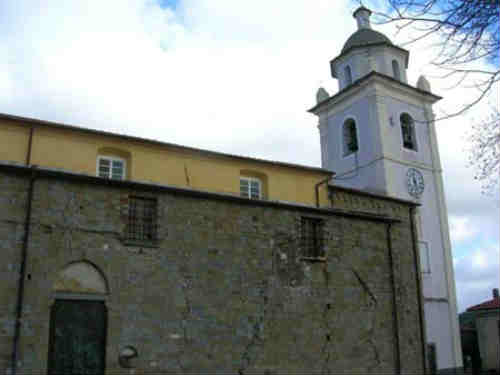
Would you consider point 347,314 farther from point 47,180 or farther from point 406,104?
point 406,104

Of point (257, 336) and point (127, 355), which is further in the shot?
point (257, 336)

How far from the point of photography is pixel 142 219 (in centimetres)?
1355

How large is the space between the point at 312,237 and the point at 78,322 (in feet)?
22.3

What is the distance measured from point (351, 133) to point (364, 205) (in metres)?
7.78

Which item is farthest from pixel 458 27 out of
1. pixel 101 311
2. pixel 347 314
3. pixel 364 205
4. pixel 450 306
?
pixel 450 306

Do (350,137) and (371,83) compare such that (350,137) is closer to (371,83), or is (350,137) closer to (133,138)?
(371,83)

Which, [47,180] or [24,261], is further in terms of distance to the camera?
[47,180]

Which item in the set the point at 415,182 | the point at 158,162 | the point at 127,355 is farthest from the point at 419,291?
the point at 127,355

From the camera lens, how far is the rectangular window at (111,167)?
16250 millimetres

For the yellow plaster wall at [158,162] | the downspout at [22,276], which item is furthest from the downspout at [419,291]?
the downspout at [22,276]

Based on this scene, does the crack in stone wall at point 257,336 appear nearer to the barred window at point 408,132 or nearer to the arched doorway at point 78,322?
the arched doorway at point 78,322

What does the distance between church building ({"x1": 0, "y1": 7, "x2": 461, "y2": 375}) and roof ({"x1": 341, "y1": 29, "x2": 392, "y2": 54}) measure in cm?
962

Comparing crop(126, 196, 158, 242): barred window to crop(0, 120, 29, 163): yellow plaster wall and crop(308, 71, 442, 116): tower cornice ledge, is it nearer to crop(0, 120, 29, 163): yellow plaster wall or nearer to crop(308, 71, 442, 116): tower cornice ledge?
crop(0, 120, 29, 163): yellow plaster wall

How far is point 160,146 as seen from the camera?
16.9m
